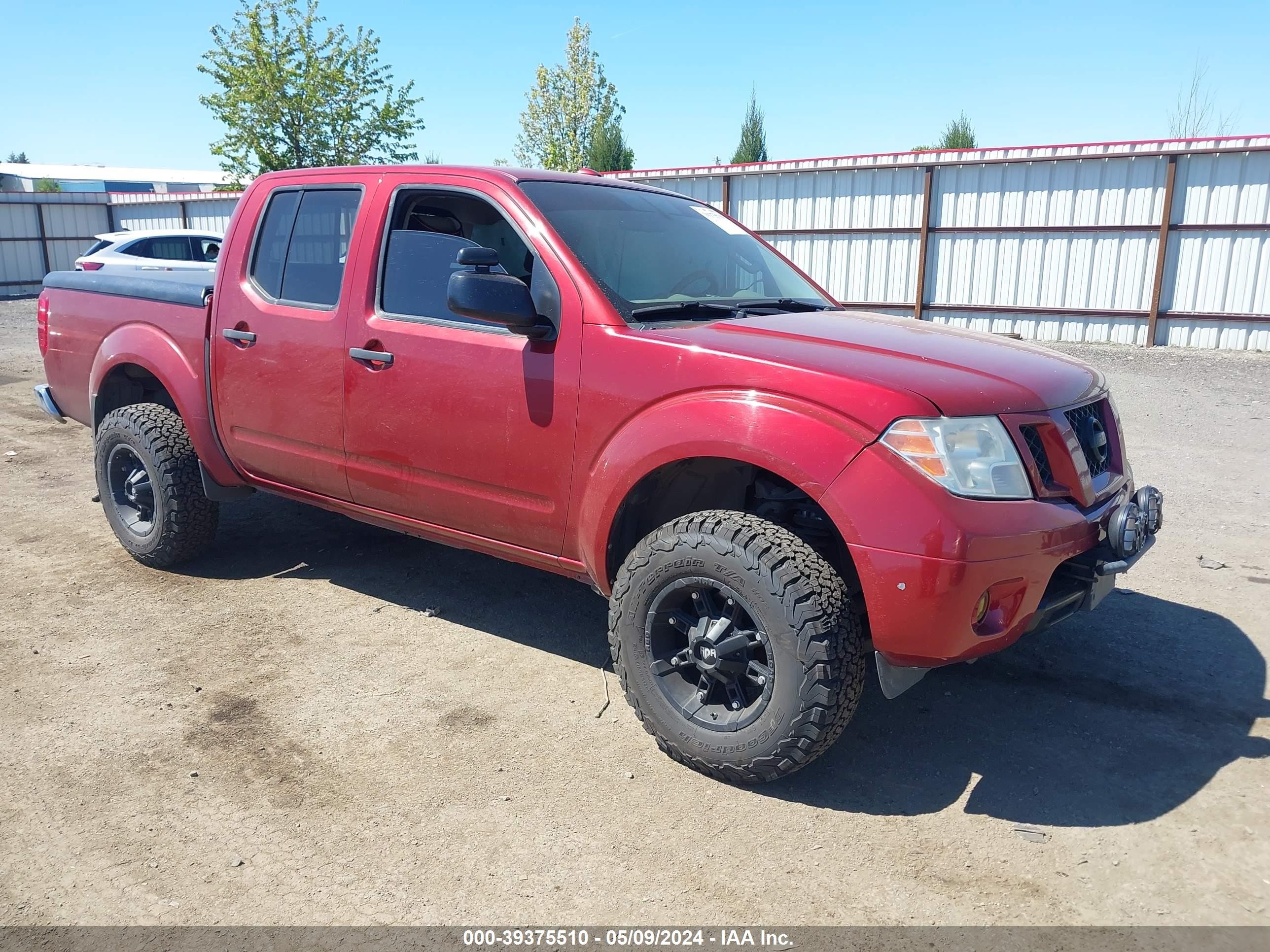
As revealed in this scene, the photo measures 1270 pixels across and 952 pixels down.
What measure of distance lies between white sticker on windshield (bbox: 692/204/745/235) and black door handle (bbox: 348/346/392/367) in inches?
62.0

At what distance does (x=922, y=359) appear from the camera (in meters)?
3.11

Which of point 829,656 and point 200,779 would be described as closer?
point 829,656

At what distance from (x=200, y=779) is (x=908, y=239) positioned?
16.3m

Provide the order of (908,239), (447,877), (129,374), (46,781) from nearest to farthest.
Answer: (447,877) → (46,781) → (129,374) → (908,239)

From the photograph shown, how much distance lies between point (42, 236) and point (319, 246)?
28620mm

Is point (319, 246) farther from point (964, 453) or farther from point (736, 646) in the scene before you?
point (964, 453)

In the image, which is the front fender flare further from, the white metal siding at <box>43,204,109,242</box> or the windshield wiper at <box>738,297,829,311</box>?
the white metal siding at <box>43,204,109,242</box>

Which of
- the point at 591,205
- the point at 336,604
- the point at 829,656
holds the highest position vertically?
the point at 591,205

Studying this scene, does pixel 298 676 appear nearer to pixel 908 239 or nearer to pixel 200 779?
pixel 200 779

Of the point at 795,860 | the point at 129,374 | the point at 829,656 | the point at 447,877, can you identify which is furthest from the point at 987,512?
the point at 129,374

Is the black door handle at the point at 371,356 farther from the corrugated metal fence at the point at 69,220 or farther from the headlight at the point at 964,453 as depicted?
the corrugated metal fence at the point at 69,220

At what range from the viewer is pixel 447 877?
266 cm

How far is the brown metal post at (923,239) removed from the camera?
16656 millimetres

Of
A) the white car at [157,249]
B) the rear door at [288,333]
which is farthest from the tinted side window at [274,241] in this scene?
the white car at [157,249]
